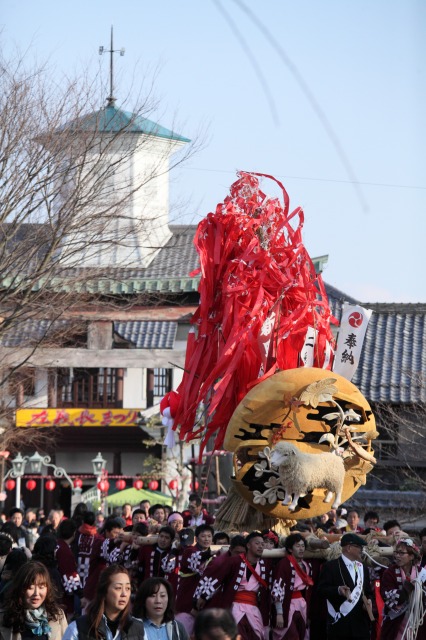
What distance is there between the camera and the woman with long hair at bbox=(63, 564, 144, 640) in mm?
6645

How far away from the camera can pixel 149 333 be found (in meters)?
31.5

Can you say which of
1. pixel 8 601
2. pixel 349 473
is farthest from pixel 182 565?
pixel 8 601

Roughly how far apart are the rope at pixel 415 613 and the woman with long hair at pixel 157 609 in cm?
400

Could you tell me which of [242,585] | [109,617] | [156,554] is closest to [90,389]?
[156,554]

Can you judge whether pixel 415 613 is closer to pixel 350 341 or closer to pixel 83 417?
pixel 350 341

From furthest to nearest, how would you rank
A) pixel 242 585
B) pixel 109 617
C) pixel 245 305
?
pixel 245 305
pixel 242 585
pixel 109 617

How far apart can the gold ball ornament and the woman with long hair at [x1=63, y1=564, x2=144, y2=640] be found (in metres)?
4.12

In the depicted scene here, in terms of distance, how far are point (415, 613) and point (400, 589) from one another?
0.34 m

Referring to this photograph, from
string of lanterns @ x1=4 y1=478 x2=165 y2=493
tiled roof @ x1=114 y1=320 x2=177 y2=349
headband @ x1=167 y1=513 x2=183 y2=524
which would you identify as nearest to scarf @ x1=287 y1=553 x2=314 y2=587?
headband @ x1=167 y1=513 x2=183 y2=524

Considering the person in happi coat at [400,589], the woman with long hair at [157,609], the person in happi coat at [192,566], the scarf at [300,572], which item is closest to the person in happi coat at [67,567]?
the person in happi coat at [192,566]

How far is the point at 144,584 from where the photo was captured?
7.25m

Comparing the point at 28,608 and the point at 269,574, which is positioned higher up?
the point at 28,608

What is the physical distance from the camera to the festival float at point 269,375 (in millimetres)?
10953

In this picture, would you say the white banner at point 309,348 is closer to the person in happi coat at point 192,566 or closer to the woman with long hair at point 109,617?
the person in happi coat at point 192,566
